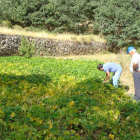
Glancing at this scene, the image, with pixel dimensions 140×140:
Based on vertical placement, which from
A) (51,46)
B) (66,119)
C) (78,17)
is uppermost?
(78,17)

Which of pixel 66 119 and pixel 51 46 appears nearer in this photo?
pixel 66 119

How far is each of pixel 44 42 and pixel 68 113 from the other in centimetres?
1566

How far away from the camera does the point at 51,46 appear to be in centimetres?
1855

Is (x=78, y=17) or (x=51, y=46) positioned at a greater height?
(x=78, y=17)

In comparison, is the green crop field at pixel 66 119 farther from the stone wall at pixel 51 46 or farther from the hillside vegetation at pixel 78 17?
the hillside vegetation at pixel 78 17

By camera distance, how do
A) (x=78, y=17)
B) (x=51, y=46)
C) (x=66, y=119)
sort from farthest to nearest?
(x=78, y=17) → (x=51, y=46) → (x=66, y=119)

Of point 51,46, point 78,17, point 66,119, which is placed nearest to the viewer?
point 66,119

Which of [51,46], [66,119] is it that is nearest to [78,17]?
[51,46]

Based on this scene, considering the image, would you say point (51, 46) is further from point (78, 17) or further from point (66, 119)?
point (66, 119)

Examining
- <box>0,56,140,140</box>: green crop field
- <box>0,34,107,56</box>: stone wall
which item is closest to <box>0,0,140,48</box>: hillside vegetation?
<box>0,34,107,56</box>: stone wall

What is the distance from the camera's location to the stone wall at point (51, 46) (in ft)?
51.1

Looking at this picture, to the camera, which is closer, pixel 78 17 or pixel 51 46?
pixel 51 46

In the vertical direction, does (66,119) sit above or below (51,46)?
below

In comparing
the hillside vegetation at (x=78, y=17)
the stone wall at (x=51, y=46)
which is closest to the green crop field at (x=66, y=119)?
the stone wall at (x=51, y=46)
